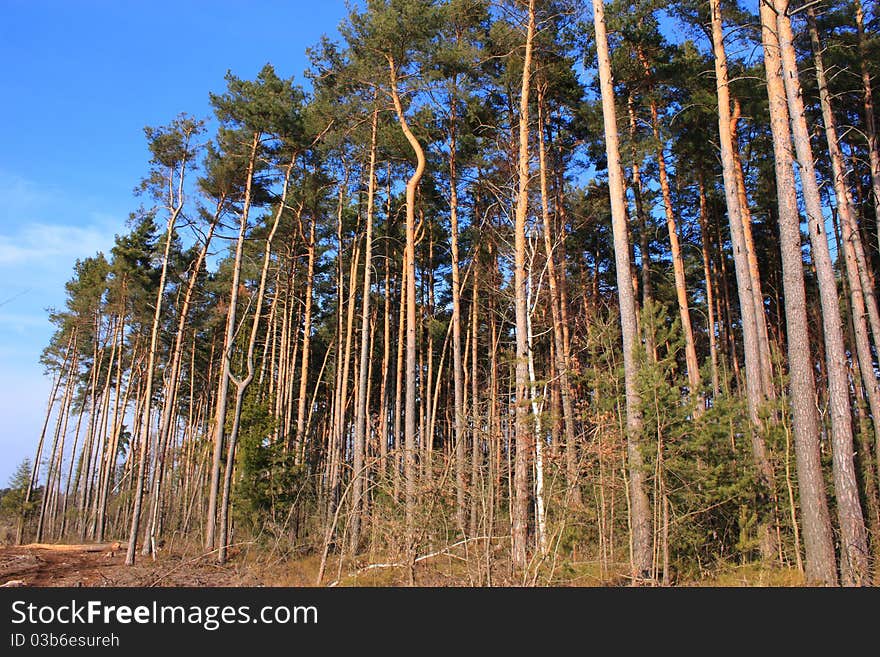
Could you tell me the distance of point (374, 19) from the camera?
1373cm

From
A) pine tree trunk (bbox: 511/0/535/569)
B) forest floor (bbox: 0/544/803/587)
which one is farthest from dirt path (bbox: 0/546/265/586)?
pine tree trunk (bbox: 511/0/535/569)

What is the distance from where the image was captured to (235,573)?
11680 millimetres

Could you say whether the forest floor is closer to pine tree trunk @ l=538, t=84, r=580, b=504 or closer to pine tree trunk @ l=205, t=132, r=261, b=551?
pine tree trunk @ l=205, t=132, r=261, b=551

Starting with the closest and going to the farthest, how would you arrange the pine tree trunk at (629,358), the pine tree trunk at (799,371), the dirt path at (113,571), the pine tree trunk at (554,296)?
the pine tree trunk at (799,371) → the pine tree trunk at (629,358) → the dirt path at (113,571) → the pine tree trunk at (554,296)

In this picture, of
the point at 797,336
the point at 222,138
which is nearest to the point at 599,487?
the point at 797,336

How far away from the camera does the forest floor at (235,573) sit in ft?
23.2

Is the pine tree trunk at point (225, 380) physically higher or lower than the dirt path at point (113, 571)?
higher

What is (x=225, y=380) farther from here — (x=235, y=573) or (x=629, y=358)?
(x=629, y=358)

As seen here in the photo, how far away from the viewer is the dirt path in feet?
35.7

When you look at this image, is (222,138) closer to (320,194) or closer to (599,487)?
(320,194)

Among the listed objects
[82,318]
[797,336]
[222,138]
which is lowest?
[797,336]

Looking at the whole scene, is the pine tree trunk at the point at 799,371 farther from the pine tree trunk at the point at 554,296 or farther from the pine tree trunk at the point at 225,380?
the pine tree trunk at the point at 225,380

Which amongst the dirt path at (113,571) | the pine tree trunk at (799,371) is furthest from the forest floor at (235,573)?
the pine tree trunk at (799,371)
